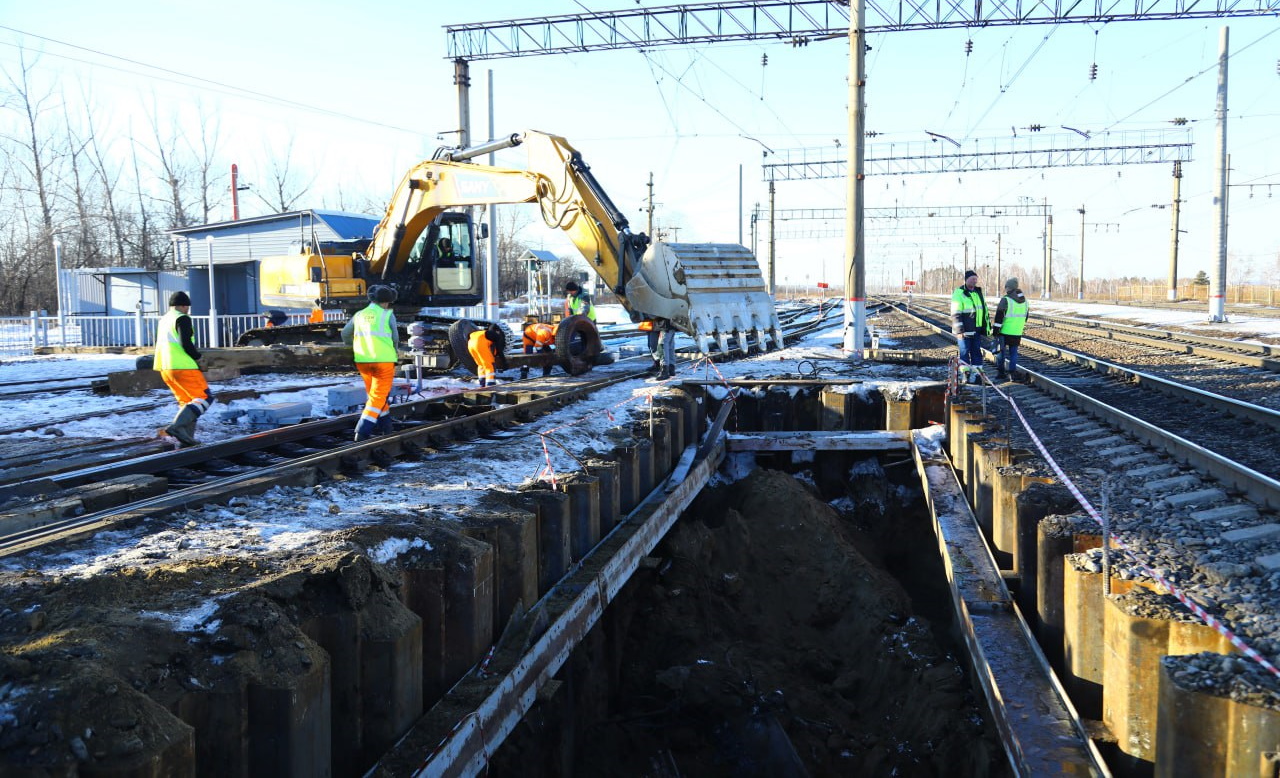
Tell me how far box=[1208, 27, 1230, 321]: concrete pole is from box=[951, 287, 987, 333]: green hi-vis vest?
65.0ft

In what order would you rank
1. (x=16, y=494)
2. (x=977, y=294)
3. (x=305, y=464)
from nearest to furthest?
1. (x=16, y=494)
2. (x=305, y=464)
3. (x=977, y=294)

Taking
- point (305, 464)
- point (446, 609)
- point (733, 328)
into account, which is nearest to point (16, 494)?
point (305, 464)

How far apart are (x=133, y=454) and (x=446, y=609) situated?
512cm

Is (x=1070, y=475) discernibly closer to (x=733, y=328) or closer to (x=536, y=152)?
(x=536, y=152)

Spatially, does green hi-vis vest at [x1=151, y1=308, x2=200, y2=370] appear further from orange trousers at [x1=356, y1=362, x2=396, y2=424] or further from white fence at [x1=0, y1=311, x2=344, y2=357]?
white fence at [x1=0, y1=311, x2=344, y2=357]

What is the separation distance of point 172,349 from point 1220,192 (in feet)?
99.3

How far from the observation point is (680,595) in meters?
8.22

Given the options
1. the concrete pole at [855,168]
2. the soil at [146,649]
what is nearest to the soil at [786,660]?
the soil at [146,649]

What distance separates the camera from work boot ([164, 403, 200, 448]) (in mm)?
8664

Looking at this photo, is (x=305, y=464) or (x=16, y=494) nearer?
(x=16, y=494)

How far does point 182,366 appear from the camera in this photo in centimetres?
888

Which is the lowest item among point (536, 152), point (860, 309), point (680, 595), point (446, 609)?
point (680, 595)

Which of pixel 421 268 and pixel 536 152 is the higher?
pixel 536 152

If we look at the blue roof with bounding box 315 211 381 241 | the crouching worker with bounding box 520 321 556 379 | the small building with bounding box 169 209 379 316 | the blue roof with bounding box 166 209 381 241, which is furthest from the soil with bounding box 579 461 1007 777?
the blue roof with bounding box 315 211 381 241
